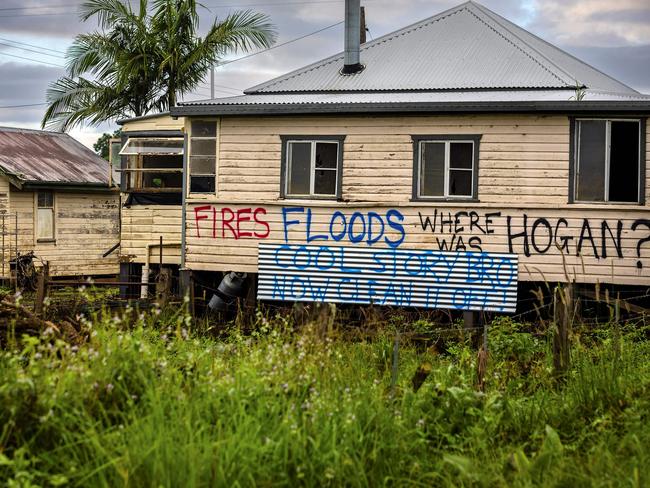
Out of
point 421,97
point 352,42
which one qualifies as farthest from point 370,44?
point 421,97

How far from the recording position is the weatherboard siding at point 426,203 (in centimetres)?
1583

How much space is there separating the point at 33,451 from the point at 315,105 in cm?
1148

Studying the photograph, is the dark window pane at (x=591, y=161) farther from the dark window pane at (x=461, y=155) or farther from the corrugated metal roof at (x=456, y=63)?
the dark window pane at (x=461, y=155)

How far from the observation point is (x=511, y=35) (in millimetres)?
19750

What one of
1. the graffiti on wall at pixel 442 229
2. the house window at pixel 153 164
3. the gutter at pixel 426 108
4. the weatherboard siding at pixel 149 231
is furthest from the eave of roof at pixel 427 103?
the weatherboard siding at pixel 149 231

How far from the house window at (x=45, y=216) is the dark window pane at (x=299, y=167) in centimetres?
1124

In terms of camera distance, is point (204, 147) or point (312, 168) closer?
point (312, 168)

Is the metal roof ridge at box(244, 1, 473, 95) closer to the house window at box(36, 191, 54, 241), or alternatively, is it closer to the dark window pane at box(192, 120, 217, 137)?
the dark window pane at box(192, 120, 217, 137)

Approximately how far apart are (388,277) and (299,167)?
2.66 m

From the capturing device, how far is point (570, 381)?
29.0ft

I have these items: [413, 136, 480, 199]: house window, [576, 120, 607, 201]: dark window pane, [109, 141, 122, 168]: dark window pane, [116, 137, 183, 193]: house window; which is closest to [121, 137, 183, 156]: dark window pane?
[116, 137, 183, 193]: house window

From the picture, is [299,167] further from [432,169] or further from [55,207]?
[55,207]

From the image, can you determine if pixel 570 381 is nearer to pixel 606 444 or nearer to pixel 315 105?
pixel 606 444

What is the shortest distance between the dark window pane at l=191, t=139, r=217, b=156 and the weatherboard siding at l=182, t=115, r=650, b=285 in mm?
233
